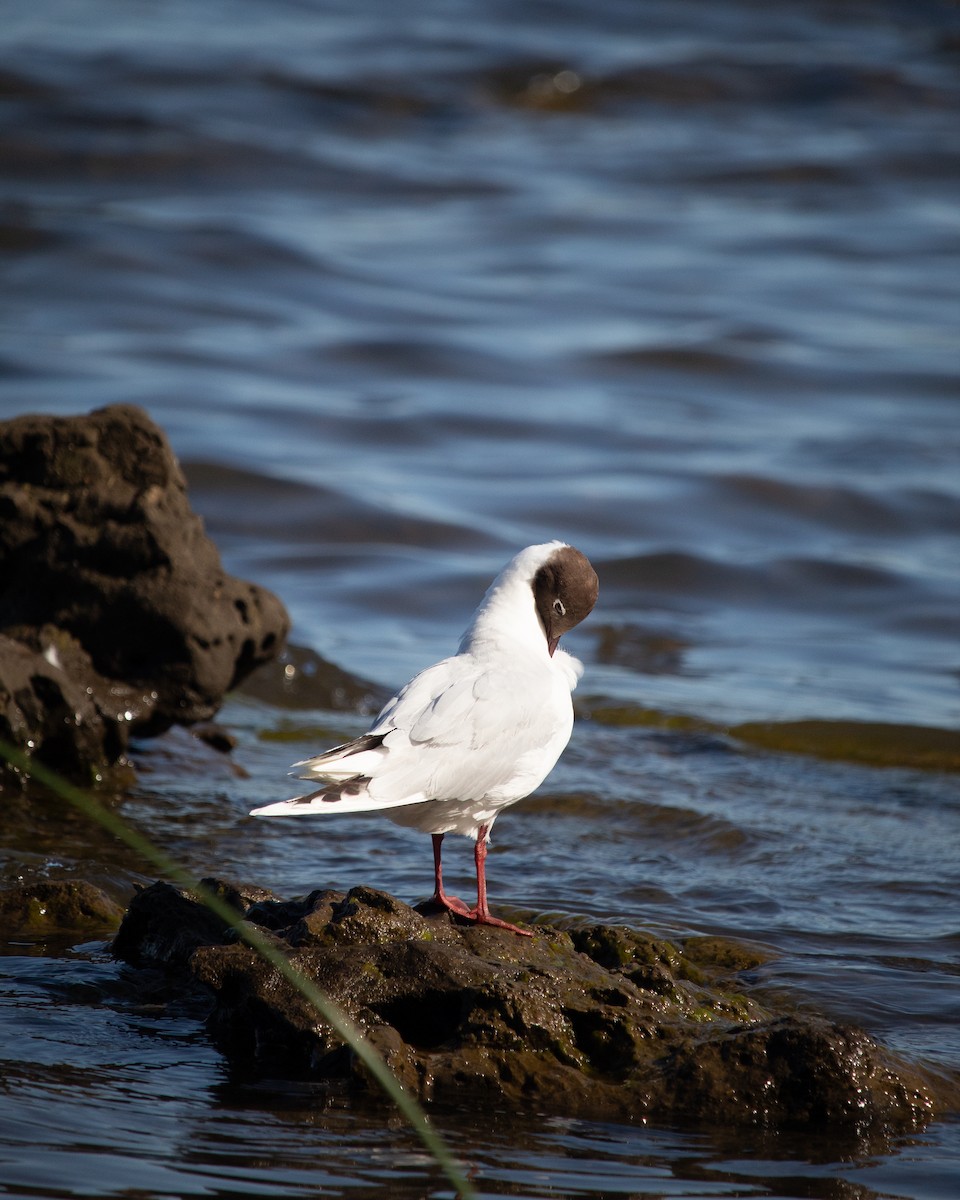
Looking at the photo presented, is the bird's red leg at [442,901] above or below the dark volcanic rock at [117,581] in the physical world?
below

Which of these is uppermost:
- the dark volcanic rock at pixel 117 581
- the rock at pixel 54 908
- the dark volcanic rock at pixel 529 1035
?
the dark volcanic rock at pixel 117 581

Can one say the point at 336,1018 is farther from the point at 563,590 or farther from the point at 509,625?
the point at 563,590

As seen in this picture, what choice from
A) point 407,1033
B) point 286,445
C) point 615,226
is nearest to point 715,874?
point 407,1033

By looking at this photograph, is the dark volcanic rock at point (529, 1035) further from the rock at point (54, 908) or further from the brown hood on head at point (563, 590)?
the brown hood on head at point (563, 590)

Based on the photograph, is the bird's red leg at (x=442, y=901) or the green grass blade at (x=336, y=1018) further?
the bird's red leg at (x=442, y=901)

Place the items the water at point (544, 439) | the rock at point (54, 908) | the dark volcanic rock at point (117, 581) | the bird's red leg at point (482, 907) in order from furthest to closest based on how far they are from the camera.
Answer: the dark volcanic rock at point (117, 581) → the rock at point (54, 908) → the bird's red leg at point (482, 907) → the water at point (544, 439)

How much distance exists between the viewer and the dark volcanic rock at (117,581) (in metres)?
7.28

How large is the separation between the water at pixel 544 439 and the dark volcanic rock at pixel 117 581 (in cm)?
51

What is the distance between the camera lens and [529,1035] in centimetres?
417

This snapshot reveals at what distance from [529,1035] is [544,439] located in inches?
474

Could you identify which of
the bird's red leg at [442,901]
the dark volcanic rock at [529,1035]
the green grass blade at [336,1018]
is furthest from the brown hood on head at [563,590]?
the green grass blade at [336,1018]

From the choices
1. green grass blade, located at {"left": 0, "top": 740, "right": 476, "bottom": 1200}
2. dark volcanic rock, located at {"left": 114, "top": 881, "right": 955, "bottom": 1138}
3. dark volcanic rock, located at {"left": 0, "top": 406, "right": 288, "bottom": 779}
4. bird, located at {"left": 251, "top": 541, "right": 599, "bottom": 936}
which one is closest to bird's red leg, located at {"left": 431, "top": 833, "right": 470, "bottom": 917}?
bird, located at {"left": 251, "top": 541, "right": 599, "bottom": 936}

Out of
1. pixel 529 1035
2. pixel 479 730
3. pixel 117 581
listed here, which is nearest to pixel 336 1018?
pixel 529 1035

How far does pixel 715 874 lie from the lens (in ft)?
21.7
